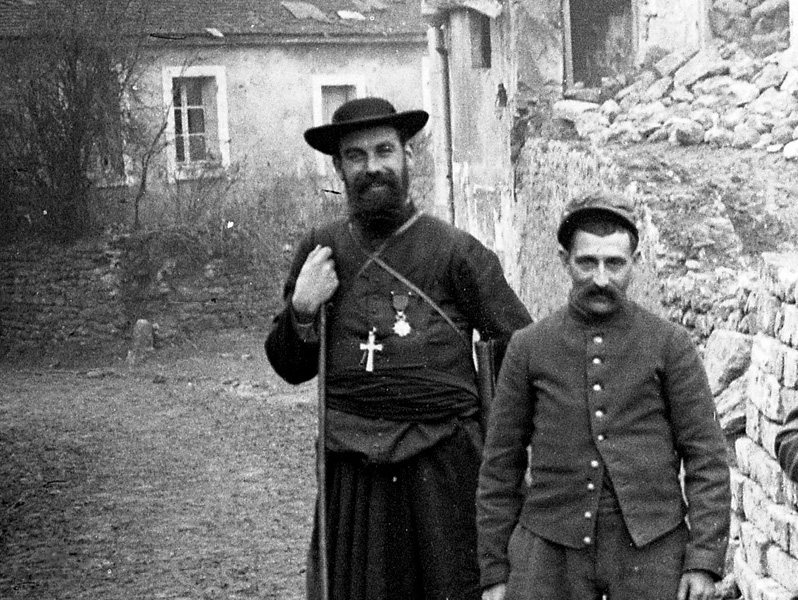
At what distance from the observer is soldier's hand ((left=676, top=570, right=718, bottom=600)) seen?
3723 millimetres

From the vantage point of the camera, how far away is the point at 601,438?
3.88m

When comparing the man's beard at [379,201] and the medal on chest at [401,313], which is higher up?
the man's beard at [379,201]

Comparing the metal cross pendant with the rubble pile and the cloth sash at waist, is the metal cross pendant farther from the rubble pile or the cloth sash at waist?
the rubble pile

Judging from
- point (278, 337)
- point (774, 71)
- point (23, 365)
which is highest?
point (774, 71)

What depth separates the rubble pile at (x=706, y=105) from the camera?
36.0 feet

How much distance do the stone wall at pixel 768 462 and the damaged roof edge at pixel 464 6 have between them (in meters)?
10.2

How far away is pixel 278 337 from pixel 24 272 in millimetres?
16421

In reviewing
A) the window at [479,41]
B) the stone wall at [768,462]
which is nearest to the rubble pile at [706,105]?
the window at [479,41]

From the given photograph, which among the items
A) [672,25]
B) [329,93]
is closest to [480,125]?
[672,25]

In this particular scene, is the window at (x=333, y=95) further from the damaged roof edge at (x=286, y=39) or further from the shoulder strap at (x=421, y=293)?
the shoulder strap at (x=421, y=293)

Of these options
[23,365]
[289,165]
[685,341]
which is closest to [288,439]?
[23,365]

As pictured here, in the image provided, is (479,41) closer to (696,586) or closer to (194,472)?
(194,472)

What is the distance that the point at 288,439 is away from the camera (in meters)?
13.0

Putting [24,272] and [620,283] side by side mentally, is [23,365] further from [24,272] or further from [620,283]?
[620,283]
